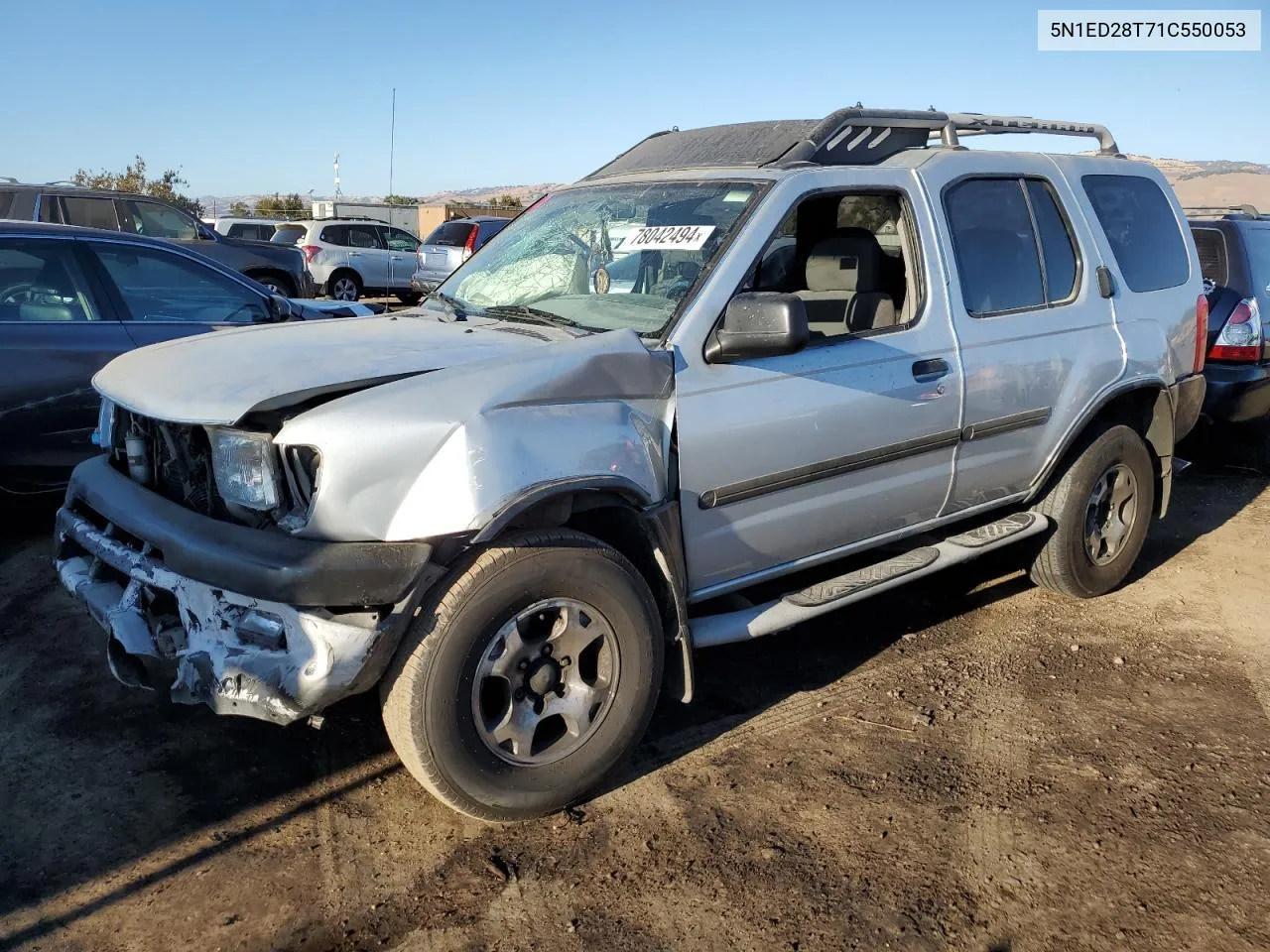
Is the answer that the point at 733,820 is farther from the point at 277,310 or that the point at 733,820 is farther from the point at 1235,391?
the point at 1235,391

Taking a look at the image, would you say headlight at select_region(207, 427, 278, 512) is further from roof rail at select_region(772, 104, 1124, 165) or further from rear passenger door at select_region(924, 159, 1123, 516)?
A: rear passenger door at select_region(924, 159, 1123, 516)

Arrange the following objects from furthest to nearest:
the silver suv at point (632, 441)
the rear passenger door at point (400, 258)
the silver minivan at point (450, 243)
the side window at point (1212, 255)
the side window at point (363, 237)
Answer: the rear passenger door at point (400, 258), the side window at point (363, 237), the silver minivan at point (450, 243), the side window at point (1212, 255), the silver suv at point (632, 441)

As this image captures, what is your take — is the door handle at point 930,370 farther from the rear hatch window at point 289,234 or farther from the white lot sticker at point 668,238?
the rear hatch window at point 289,234

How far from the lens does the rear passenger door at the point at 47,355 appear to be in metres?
5.11

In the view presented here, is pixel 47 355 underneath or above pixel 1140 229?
underneath

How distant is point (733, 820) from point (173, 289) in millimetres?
4509

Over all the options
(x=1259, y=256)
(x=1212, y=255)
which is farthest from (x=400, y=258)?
(x=1259, y=256)

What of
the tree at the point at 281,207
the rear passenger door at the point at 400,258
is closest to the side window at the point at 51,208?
the rear passenger door at the point at 400,258

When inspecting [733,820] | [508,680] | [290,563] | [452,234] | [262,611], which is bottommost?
[733,820]

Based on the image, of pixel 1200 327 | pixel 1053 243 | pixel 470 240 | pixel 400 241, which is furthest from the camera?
pixel 400 241

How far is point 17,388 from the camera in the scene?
509cm

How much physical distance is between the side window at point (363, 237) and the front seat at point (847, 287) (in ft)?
51.9

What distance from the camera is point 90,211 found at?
38.4 feet

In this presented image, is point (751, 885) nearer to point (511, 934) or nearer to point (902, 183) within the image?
point (511, 934)
